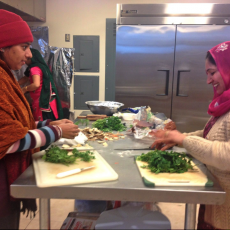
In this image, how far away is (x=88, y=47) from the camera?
438 centimetres

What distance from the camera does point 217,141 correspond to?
1.12 meters

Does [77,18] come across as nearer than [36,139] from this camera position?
No

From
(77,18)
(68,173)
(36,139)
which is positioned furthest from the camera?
(77,18)

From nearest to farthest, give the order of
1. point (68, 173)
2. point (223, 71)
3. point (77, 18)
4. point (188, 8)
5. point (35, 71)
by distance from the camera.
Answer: point (68, 173)
point (223, 71)
point (35, 71)
point (188, 8)
point (77, 18)

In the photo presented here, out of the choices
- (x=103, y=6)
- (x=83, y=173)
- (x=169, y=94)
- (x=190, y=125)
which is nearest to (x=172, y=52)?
(x=169, y=94)

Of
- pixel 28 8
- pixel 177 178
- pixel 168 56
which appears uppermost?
pixel 28 8

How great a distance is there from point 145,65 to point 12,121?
9.84 feet

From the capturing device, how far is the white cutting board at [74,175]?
3.33 feet

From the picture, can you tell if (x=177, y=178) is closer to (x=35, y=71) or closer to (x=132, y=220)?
(x=132, y=220)

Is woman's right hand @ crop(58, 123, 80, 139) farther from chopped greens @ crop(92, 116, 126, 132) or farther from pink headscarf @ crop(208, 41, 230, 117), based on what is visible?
pink headscarf @ crop(208, 41, 230, 117)

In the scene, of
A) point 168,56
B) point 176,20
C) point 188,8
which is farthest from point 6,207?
point 188,8

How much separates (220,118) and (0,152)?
43.4 inches

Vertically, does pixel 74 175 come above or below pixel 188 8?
below

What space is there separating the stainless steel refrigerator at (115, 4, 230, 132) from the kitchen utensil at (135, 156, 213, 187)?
277 centimetres
